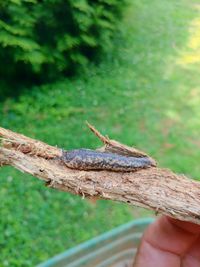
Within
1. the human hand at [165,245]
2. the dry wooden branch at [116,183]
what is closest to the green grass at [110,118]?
the human hand at [165,245]

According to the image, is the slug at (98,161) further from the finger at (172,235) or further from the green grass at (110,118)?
the green grass at (110,118)

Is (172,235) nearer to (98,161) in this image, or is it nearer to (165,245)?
(165,245)

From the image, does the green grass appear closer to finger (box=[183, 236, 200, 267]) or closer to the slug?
finger (box=[183, 236, 200, 267])

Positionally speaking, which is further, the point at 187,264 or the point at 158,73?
the point at 158,73

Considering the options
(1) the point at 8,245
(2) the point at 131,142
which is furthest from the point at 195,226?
(2) the point at 131,142

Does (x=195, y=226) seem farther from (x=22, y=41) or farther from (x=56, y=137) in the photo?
(x=22, y=41)
